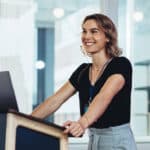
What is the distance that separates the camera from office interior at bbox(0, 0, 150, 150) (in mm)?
3355

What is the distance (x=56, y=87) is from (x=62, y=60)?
25cm

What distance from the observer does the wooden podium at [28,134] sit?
1.26m

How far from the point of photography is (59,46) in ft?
11.6

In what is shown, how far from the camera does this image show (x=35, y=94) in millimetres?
3449

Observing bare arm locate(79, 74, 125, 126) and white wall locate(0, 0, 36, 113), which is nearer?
bare arm locate(79, 74, 125, 126)

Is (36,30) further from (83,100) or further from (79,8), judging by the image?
(83,100)

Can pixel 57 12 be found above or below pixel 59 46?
above

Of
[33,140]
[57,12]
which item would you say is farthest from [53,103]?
[57,12]

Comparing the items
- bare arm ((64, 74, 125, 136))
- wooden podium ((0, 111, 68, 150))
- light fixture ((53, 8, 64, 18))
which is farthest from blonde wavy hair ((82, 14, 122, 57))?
light fixture ((53, 8, 64, 18))

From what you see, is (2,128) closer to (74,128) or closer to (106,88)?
(74,128)

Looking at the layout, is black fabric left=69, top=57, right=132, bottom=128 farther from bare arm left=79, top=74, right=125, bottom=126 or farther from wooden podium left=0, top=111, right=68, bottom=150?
wooden podium left=0, top=111, right=68, bottom=150

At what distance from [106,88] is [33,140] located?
50 centimetres

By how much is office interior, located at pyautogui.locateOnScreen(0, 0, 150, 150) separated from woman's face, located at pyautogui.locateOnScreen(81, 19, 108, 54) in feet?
5.09

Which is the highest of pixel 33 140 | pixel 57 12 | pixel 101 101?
pixel 57 12
